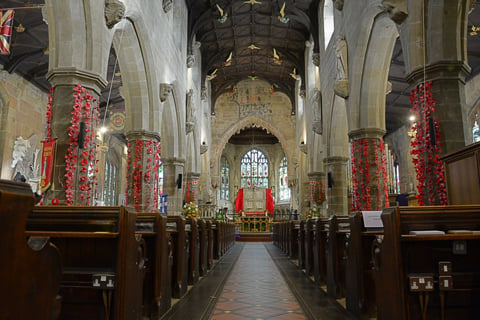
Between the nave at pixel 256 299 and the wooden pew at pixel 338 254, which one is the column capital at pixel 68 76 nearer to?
the nave at pixel 256 299

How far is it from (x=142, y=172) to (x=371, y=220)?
723cm

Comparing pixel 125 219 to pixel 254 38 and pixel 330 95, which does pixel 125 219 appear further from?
pixel 254 38

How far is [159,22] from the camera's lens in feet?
37.1

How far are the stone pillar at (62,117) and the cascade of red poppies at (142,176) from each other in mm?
3793

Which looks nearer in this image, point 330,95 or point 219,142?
point 330,95

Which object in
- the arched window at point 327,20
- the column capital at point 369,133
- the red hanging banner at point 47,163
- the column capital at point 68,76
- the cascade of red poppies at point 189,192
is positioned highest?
the arched window at point 327,20

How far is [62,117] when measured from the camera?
6082 millimetres

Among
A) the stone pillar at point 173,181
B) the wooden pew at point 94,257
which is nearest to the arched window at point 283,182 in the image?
the stone pillar at point 173,181

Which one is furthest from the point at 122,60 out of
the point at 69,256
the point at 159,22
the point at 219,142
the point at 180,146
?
the point at 219,142

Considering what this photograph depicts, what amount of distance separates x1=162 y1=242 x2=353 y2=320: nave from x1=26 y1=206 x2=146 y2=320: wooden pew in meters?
1.28

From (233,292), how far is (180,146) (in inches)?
392

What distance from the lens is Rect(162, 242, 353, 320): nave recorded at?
3990mm

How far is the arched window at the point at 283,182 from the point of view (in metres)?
30.9

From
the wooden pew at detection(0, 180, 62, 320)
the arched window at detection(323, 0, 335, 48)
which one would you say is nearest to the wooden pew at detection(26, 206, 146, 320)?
the wooden pew at detection(0, 180, 62, 320)
